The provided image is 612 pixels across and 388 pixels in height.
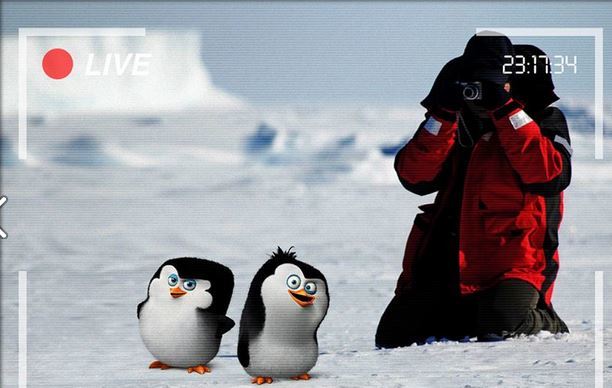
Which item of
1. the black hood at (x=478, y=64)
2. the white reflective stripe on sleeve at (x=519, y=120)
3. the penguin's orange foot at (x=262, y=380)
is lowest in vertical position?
the penguin's orange foot at (x=262, y=380)

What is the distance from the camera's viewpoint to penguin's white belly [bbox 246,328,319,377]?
6.44 ft

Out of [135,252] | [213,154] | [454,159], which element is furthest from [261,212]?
[454,159]

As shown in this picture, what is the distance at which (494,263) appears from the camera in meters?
2.36

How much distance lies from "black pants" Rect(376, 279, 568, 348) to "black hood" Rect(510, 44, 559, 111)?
0.46 metres

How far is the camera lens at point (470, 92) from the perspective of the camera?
2.23 m

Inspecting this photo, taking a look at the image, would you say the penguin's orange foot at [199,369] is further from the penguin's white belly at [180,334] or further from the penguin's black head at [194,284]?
the penguin's black head at [194,284]

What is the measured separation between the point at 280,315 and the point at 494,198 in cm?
69

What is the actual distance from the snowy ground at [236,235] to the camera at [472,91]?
1.15 feet

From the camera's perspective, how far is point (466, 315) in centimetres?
238

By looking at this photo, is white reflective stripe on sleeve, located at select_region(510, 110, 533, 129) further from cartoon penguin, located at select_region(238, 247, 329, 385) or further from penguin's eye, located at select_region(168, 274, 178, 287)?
penguin's eye, located at select_region(168, 274, 178, 287)

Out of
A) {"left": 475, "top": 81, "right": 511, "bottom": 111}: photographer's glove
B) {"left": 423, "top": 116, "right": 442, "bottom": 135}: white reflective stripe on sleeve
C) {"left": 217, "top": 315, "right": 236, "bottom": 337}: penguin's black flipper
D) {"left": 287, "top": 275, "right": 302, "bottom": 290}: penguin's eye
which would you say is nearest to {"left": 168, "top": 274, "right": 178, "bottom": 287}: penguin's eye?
{"left": 217, "top": 315, "right": 236, "bottom": 337}: penguin's black flipper

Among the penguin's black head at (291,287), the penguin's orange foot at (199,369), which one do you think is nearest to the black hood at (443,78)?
the penguin's black head at (291,287)

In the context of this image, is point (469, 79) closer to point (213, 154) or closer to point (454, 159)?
point (454, 159)

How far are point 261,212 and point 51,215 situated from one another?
5.70 ft
